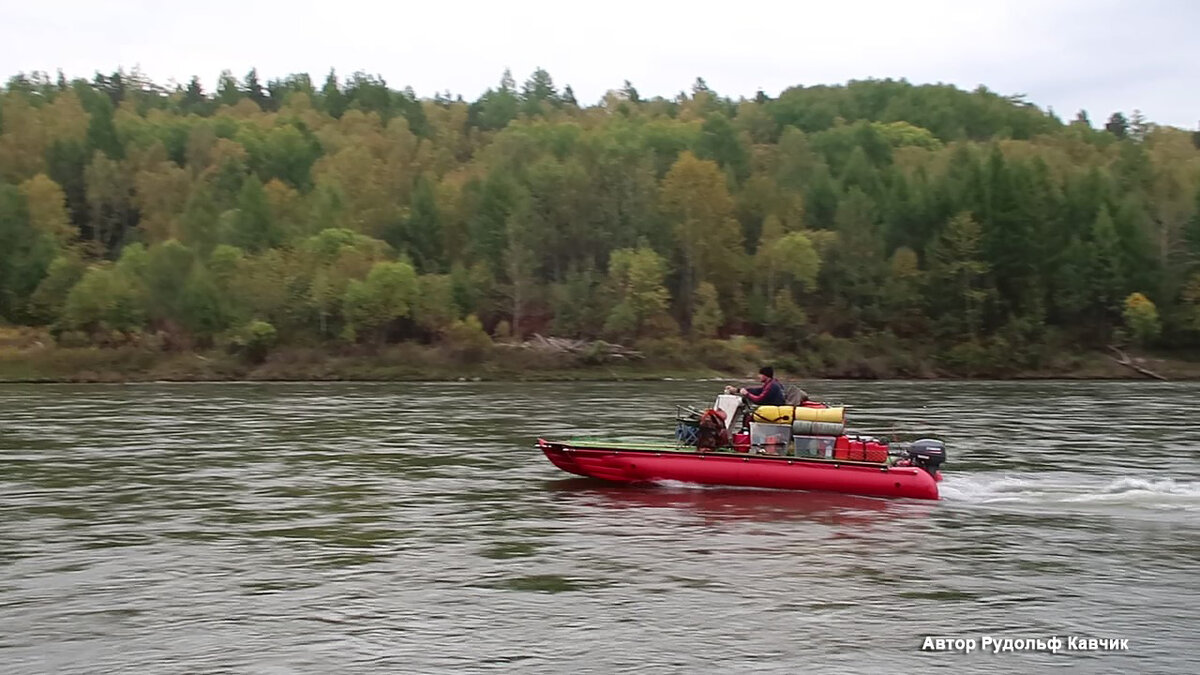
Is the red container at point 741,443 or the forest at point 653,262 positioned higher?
the forest at point 653,262

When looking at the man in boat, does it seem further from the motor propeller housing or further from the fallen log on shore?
the fallen log on shore

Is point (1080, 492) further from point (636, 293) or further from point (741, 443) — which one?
point (636, 293)

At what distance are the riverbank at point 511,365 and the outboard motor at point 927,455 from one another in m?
61.6

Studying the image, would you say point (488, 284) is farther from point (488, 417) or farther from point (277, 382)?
point (488, 417)

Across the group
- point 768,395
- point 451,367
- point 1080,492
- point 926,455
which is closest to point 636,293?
point 451,367

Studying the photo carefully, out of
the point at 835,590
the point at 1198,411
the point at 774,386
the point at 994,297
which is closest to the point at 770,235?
the point at 994,297

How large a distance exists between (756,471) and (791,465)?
833 millimetres

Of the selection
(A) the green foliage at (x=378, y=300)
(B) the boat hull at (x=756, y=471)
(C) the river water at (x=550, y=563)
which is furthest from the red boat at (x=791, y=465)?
(A) the green foliage at (x=378, y=300)

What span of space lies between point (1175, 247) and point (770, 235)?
111ft

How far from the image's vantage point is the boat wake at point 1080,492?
1195 inches

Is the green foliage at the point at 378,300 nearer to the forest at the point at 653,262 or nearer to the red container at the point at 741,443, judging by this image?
the forest at the point at 653,262

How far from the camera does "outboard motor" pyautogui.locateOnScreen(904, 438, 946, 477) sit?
30.9 m

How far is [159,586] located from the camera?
22.1 metres

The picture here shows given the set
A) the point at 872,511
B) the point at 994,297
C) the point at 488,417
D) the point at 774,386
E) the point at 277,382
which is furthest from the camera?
the point at 994,297
